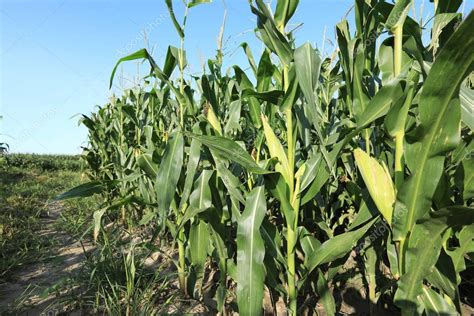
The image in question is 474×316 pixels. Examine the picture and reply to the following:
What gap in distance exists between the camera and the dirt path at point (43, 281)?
2395mm

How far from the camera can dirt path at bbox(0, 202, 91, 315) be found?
239cm

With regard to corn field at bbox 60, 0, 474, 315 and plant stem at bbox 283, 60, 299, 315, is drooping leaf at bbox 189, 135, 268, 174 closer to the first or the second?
corn field at bbox 60, 0, 474, 315

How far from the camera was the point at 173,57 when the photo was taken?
231cm

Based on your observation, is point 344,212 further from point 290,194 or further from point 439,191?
point 439,191

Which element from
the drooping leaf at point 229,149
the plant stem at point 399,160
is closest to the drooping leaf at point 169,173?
the drooping leaf at point 229,149

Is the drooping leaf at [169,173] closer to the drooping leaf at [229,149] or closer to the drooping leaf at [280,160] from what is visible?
the drooping leaf at [229,149]

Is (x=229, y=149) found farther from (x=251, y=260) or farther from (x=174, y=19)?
(x=174, y=19)

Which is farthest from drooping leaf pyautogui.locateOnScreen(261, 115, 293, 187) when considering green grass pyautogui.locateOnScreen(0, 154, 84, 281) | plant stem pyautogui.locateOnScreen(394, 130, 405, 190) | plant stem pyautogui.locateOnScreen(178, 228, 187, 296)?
green grass pyautogui.locateOnScreen(0, 154, 84, 281)

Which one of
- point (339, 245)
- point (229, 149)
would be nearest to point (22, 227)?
point (229, 149)

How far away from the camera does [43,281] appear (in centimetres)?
293

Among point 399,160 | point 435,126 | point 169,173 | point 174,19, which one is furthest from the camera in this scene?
point 174,19

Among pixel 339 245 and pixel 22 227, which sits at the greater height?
pixel 22 227

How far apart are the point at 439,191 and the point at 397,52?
2.13 feet

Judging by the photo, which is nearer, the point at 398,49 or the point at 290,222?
the point at 398,49
